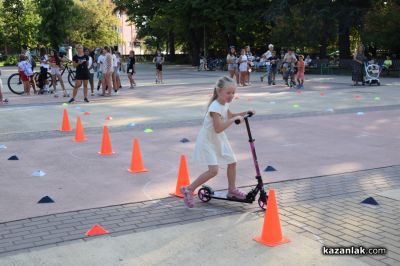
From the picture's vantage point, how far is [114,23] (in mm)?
75188

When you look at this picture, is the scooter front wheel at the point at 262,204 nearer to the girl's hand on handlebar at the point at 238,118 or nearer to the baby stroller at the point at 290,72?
the girl's hand on handlebar at the point at 238,118

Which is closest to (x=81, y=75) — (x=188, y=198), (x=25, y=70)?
(x=25, y=70)

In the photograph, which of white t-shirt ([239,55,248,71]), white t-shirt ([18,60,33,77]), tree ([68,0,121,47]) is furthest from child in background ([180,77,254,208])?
tree ([68,0,121,47])

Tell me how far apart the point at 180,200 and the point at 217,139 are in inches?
37.7

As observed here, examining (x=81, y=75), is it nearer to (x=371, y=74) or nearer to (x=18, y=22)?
(x=371, y=74)

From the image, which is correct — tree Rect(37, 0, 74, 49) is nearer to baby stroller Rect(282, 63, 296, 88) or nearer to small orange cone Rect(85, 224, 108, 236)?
baby stroller Rect(282, 63, 296, 88)

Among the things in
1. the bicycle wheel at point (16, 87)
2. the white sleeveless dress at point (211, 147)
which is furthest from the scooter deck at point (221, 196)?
the bicycle wheel at point (16, 87)

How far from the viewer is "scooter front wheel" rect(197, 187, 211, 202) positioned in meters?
5.71

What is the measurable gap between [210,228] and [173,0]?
4228cm

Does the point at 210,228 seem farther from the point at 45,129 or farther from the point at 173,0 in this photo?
the point at 173,0

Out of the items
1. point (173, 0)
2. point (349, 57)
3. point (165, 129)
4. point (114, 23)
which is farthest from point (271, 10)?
point (114, 23)

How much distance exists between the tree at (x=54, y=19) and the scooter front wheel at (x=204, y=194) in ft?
192

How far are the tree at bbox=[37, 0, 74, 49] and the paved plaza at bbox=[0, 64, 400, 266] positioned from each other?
166 feet

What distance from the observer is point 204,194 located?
5.73 meters
